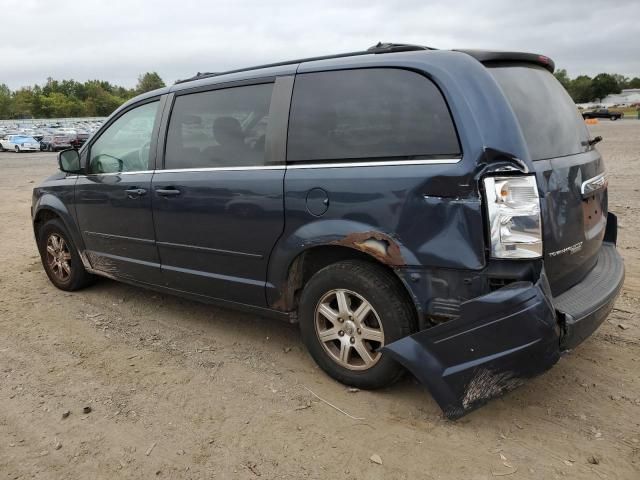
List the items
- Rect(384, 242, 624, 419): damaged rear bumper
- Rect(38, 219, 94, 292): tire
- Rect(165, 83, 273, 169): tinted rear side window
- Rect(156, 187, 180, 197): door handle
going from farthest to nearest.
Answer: Rect(38, 219, 94, 292): tire
Rect(156, 187, 180, 197): door handle
Rect(165, 83, 273, 169): tinted rear side window
Rect(384, 242, 624, 419): damaged rear bumper

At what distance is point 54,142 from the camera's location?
119 ft

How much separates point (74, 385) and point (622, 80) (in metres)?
164

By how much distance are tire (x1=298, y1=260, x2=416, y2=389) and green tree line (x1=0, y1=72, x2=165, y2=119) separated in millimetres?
124999

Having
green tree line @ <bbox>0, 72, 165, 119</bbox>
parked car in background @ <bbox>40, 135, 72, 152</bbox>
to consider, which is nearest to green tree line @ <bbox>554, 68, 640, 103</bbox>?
green tree line @ <bbox>0, 72, 165, 119</bbox>

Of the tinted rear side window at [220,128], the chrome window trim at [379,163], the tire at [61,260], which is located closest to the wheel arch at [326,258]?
the chrome window trim at [379,163]

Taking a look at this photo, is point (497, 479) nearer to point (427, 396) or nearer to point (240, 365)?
point (427, 396)

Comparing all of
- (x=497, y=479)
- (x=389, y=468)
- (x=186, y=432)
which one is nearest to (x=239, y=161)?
(x=186, y=432)

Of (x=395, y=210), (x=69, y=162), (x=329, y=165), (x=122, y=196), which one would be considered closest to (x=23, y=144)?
(x=69, y=162)

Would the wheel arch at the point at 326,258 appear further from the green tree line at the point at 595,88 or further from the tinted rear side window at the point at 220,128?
the green tree line at the point at 595,88

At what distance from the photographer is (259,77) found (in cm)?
361

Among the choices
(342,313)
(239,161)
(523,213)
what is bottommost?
(342,313)

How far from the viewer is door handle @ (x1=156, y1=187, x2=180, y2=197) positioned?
3885mm

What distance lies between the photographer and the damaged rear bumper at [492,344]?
253 centimetres

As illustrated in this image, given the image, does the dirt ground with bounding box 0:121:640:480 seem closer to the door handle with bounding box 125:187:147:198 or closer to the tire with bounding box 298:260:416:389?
the tire with bounding box 298:260:416:389
